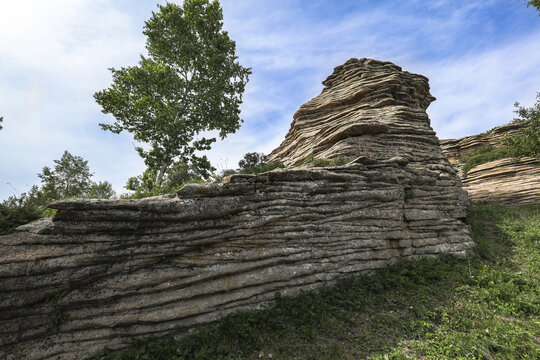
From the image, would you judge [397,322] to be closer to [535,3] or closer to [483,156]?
[535,3]

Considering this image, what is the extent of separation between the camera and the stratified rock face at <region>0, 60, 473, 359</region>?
5035mm

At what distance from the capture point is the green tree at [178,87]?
1591 cm

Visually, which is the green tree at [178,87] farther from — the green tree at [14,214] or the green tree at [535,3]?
the green tree at [535,3]

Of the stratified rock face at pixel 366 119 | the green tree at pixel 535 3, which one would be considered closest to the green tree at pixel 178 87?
the stratified rock face at pixel 366 119

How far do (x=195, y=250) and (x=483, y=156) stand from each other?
2911 cm

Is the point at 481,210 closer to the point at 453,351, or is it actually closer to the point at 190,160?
the point at 453,351

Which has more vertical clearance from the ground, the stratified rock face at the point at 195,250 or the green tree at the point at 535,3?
the green tree at the point at 535,3

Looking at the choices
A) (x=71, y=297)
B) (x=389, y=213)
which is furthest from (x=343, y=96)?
(x=71, y=297)

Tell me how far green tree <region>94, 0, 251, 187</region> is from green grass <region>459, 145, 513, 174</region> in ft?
81.2

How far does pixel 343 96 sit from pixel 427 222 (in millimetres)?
10722

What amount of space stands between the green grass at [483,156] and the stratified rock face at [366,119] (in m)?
9.27

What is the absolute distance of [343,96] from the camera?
16.2m

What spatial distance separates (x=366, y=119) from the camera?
1366 centimetres

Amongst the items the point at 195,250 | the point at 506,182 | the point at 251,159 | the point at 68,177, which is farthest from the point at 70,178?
the point at 506,182
